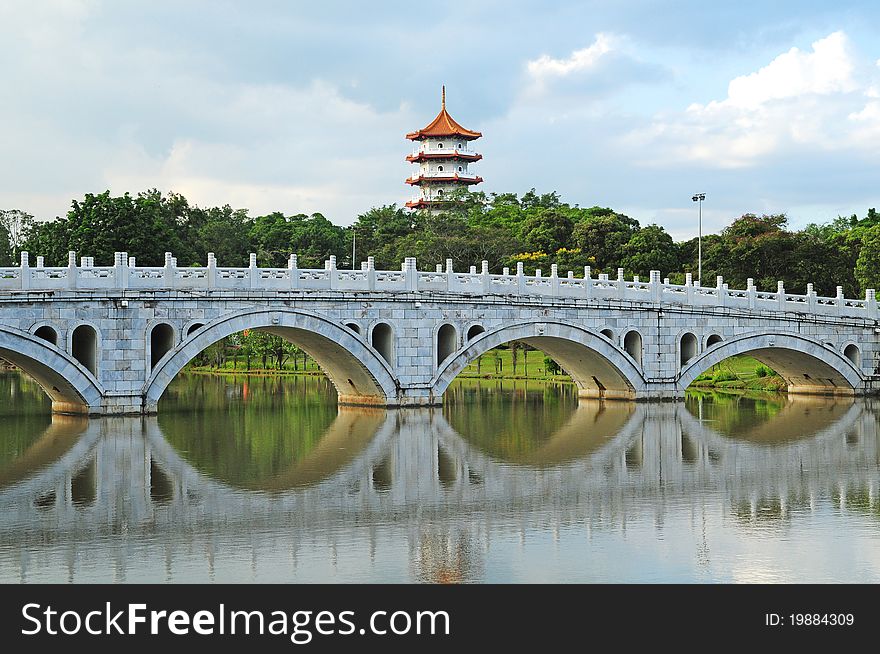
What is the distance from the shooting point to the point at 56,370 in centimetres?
3219

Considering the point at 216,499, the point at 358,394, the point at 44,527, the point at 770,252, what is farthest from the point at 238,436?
the point at 770,252

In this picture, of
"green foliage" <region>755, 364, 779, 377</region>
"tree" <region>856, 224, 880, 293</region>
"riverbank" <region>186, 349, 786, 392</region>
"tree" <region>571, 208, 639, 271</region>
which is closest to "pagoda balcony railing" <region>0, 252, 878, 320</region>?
"green foliage" <region>755, 364, 779, 377</region>

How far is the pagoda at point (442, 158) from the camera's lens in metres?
96.5

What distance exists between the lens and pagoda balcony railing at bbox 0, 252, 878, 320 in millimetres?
32594

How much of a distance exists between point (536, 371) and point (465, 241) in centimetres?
1053

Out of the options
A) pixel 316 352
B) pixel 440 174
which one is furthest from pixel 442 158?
pixel 316 352

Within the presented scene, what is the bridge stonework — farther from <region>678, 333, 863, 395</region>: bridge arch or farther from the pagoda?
the pagoda

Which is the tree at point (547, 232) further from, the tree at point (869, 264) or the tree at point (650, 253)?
the tree at point (869, 264)

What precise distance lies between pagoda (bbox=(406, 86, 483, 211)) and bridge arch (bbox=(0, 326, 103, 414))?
Answer: 63040 millimetres

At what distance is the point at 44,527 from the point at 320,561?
16.5 ft

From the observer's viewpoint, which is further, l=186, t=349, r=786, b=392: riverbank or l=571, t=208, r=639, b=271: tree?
l=571, t=208, r=639, b=271: tree

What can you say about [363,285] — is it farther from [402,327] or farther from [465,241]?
[465,241]

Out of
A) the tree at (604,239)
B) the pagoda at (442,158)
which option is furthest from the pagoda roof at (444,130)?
the tree at (604,239)

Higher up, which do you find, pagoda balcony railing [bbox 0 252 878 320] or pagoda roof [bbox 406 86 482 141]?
pagoda roof [bbox 406 86 482 141]
